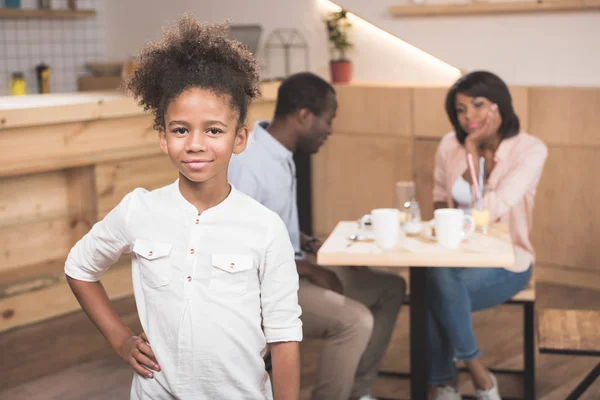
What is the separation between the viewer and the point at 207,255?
4.90ft

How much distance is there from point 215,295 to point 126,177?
9.59 feet

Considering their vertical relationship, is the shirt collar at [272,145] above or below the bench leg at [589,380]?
above

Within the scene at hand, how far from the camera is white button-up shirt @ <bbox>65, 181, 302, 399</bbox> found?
1485 millimetres

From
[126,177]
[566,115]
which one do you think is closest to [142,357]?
[126,177]

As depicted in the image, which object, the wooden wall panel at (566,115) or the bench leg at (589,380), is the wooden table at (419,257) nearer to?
the bench leg at (589,380)

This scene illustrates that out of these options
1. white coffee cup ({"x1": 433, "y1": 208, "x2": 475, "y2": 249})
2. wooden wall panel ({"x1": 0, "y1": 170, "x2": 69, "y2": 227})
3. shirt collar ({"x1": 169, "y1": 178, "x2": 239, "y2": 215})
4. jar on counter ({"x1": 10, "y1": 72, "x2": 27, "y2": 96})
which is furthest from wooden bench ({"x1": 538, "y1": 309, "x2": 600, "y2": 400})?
jar on counter ({"x1": 10, "y1": 72, "x2": 27, "y2": 96})

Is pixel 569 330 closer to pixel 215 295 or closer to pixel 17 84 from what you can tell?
pixel 215 295

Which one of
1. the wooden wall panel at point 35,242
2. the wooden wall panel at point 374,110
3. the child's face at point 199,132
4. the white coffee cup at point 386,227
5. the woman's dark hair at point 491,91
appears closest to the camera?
the child's face at point 199,132

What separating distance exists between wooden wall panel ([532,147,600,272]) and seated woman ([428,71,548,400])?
4.26ft

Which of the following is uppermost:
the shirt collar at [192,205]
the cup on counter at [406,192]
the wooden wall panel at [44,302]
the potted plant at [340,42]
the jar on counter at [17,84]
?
the potted plant at [340,42]

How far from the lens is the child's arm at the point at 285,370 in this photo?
1.47 metres

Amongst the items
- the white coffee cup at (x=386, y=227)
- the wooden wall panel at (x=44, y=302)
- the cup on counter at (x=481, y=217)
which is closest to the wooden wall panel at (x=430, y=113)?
the wooden wall panel at (x=44, y=302)

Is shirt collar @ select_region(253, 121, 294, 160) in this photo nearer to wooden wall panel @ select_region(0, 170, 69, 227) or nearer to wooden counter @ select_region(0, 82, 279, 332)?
wooden counter @ select_region(0, 82, 279, 332)

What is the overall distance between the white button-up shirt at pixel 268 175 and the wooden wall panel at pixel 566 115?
2024 millimetres
